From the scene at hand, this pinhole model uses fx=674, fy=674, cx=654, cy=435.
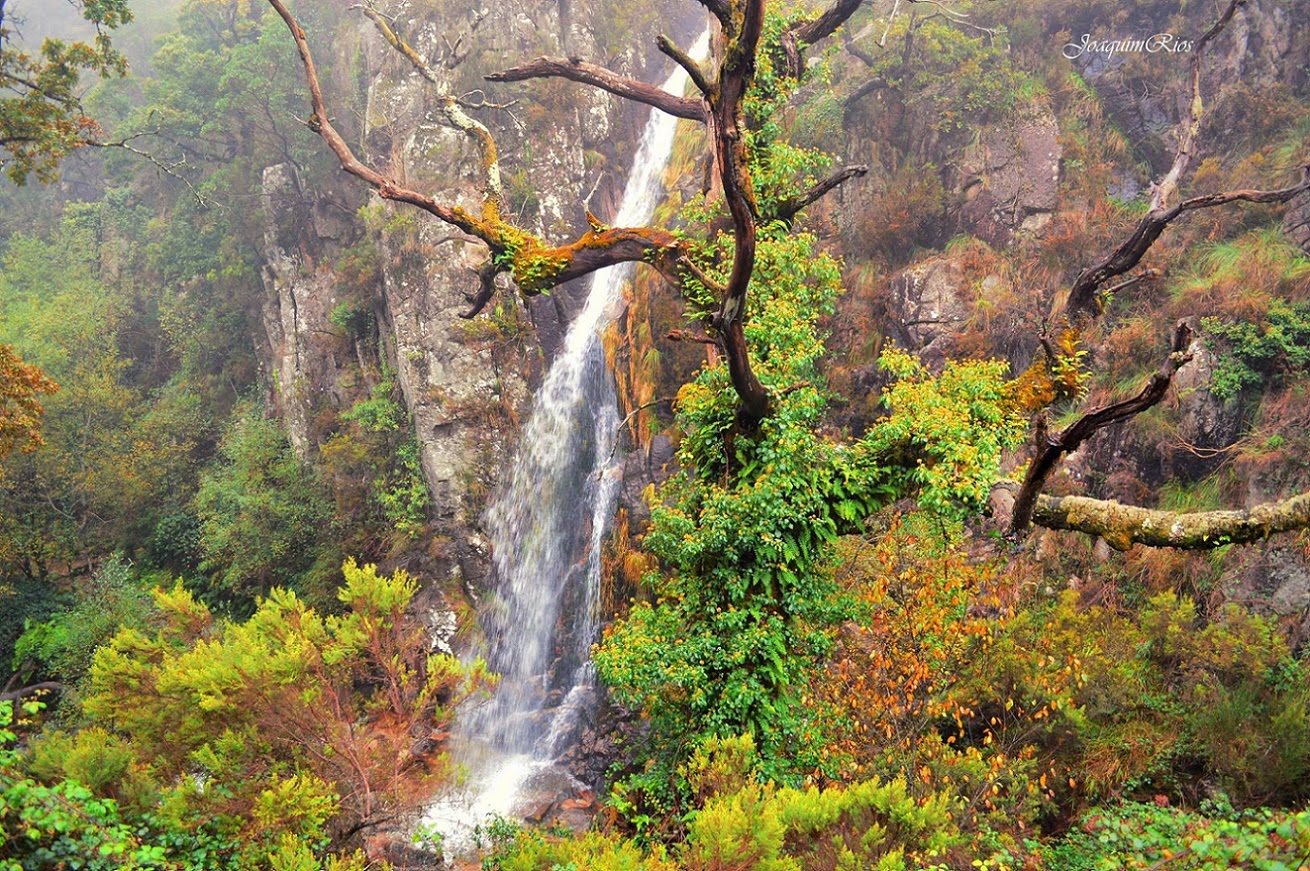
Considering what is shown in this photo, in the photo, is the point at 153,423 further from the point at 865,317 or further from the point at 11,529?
the point at 865,317

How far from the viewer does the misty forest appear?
227 inches

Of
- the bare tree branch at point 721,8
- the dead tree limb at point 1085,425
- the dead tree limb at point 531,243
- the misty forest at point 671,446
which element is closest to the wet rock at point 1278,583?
the misty forest at point 671,446

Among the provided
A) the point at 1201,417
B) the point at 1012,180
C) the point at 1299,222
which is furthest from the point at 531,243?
the point at 1299,222

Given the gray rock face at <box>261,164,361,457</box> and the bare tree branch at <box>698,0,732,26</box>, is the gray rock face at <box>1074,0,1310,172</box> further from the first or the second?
the gray rock face at <box>261,164,361,457</box>

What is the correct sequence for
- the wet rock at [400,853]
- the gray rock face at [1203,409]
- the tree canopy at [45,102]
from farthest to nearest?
1. the tree canopy at [45,102]
2. the gray rock face at [1203,409]
3. the wet rock at [400,853]

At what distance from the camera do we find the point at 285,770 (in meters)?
5.78

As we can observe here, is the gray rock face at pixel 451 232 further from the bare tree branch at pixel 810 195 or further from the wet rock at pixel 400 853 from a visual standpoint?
the bare tree branch at pixel 810 195

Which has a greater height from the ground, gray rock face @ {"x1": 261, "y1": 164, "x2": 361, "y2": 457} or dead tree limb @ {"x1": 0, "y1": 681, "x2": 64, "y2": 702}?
gray rock face @ {"x1": 261, "y1": 164, "x2": 361, "y2": 457}

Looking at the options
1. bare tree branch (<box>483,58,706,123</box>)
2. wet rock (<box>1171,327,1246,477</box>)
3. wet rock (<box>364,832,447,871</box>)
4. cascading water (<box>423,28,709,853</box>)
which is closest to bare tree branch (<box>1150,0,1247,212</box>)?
wet rock (<box>1171,327,1246,477</box>)

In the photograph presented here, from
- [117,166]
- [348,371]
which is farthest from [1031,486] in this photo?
[117,166]

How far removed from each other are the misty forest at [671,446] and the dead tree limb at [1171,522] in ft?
0.09

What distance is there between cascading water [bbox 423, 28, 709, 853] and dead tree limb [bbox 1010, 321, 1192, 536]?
9.37 meters

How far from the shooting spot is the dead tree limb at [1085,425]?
4270 millimetres

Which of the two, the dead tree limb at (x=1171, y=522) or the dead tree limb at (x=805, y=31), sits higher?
the dead tree limb at (x=805, y=31)
